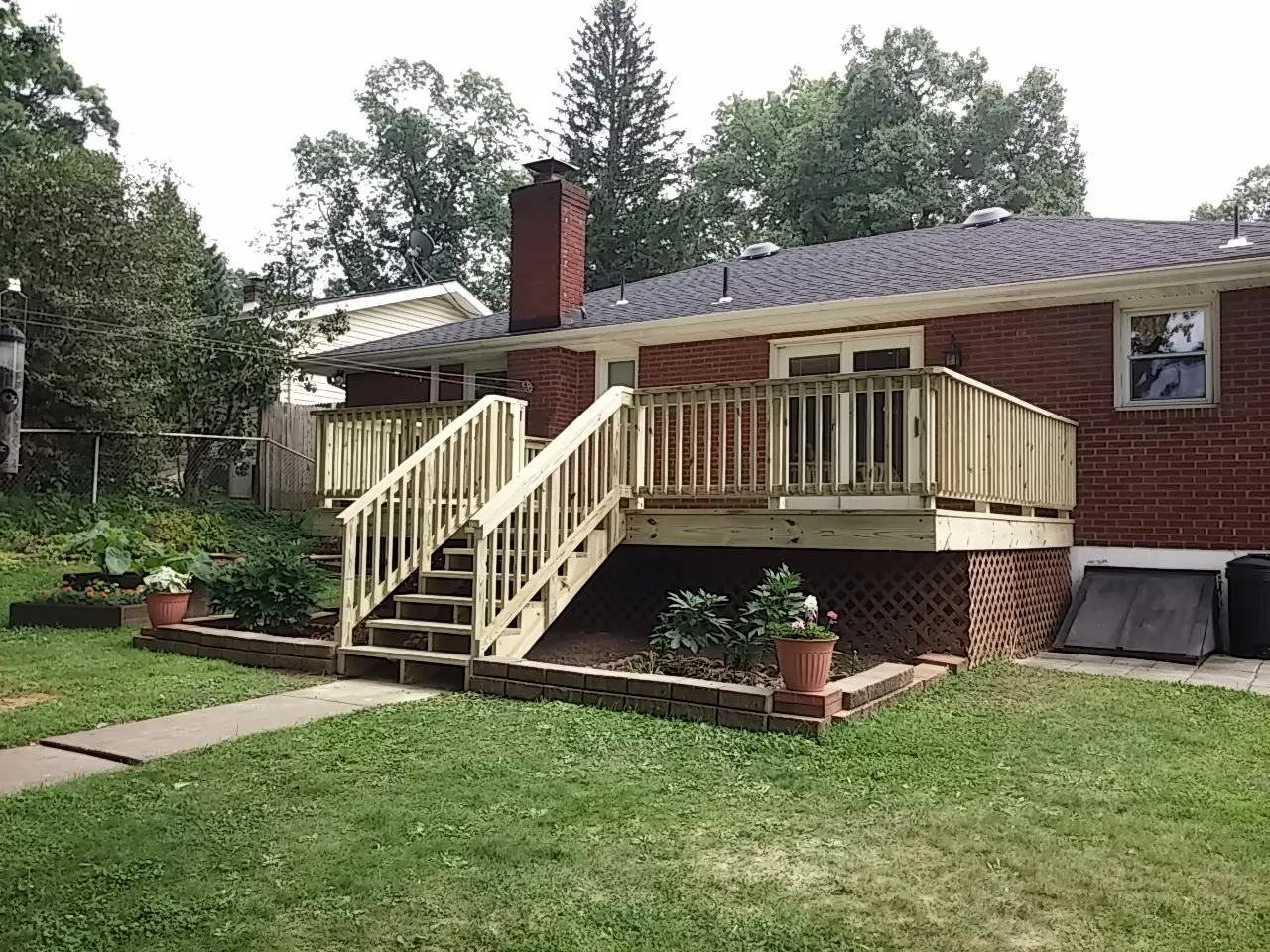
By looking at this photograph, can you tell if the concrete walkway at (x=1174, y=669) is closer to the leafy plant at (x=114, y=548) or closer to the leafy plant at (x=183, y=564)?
the leafy plant at (x=183, y=564)

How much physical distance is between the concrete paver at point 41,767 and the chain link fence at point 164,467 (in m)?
9.43

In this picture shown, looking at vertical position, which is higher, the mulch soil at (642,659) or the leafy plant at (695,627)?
the leafy plant at (695,627)

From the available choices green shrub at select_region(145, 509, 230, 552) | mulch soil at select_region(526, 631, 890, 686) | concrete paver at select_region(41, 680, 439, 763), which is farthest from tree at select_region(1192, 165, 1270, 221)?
concrete paver at select_region(41, 680, 439, 763)

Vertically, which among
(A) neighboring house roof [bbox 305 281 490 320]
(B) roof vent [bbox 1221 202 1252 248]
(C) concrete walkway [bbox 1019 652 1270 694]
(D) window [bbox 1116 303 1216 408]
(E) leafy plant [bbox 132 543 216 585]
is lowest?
(C) concrete walkway [bbox 1019 652 1270 694]

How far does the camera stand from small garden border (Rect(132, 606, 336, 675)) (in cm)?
704

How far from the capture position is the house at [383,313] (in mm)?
21406

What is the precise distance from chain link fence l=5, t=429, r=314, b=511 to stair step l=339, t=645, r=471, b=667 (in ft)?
27.7

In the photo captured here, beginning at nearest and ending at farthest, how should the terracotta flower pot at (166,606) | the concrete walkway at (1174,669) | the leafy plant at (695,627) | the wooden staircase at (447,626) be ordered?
the leafy plant at (695,627)
the wooden staircase at (447,626)
the concrete walkway at (1174,669)
the terracotta flower pot at (166,606)

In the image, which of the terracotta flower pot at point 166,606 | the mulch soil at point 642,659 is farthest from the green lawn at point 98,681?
the mulch soil at point 642,659

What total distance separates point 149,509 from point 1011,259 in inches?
479

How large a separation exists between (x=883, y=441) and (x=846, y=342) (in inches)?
134

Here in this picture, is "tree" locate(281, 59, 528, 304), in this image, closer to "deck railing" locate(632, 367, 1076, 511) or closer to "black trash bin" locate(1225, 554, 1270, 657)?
"deck railing" locate(632, 367, 1076, 511)

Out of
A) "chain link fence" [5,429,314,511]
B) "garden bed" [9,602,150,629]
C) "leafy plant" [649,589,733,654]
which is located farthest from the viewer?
"chain link fence" [5,429,314,511]

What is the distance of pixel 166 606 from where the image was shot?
823 cm
